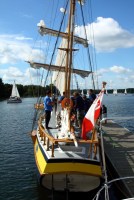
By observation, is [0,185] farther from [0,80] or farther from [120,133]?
[0,80]

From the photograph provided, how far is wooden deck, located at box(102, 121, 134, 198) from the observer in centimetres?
1434

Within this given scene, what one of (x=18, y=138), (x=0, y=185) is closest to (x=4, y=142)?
(x=18, y=138)

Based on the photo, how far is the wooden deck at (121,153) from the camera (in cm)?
1434

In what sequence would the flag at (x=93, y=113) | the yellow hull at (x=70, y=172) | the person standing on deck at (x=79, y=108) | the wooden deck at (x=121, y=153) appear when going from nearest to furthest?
the flag at (x=93, y=113)
the yellow hull at (x=70, y=172)
the wooden deck at (x=121, y=153)
the person standing on deck at (x=79, y=108)

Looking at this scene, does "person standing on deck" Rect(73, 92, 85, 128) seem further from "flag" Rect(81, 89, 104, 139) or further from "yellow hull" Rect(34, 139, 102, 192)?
"flag" Rect(81, 89, 104, 139)

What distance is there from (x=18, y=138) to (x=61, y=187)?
18.1 m

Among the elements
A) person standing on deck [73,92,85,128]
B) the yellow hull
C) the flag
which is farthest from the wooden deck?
the flag

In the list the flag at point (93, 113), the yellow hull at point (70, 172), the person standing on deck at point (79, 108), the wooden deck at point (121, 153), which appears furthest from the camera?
the person standing on deck at point (79, 108)

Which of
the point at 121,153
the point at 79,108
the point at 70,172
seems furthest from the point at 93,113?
the point at 79,108

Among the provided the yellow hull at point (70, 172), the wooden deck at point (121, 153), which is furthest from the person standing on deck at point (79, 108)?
the yellow hull at point (70, 172)

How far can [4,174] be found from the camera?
18.9 metres

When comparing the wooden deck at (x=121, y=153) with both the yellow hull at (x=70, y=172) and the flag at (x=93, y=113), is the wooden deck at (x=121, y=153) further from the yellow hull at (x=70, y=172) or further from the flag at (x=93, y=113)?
the flag at (x=93, y=113)

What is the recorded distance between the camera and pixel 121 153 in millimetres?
18797

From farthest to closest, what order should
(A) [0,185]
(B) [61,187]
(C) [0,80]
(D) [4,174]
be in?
(C) [0,80], (D) [4,174], (A) [0,185], (B) [61,187]
